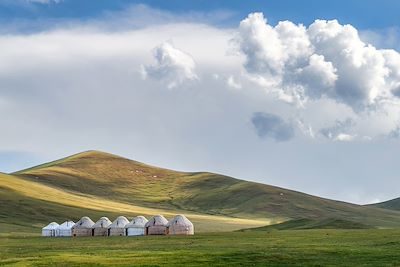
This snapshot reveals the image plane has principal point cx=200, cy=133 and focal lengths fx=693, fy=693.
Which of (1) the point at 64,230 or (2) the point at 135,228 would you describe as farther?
(1) the point at 64,230

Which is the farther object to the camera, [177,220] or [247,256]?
[177,220]

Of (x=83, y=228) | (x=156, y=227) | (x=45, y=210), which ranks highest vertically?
(x=45, y=210)

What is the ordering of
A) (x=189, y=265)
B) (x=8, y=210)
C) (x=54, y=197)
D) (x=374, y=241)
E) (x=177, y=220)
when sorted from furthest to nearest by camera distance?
(x=54, y=197) → (x=8, y=210) → (x=177, y=220) → (x=374, y=241) → (x=189, y=265)

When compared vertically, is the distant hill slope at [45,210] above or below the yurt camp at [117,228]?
above

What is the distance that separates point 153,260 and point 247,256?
Result: 6614 mm

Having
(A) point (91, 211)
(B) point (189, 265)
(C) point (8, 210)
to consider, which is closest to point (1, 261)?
(B) point (189, 265)

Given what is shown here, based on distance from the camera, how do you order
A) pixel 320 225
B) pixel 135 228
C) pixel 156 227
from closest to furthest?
1. pixel 156 227
2. pixel 135 228
3. pixel 320 225

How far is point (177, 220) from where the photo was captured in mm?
101875

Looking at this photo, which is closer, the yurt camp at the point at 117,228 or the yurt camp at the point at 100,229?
the yurt camp at the point at 117,228

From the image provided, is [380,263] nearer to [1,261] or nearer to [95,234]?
[1,261]

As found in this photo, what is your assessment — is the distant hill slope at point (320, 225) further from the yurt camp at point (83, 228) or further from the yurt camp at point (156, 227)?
the yurt camp at point (83, 228)

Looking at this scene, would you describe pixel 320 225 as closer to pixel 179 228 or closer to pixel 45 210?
pixel 179 228

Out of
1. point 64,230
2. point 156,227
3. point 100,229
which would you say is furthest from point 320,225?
point 64,230

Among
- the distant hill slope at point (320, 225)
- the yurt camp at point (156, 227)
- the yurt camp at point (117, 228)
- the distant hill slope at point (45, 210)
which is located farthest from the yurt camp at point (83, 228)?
the distant hill slope at point (320, 225)
